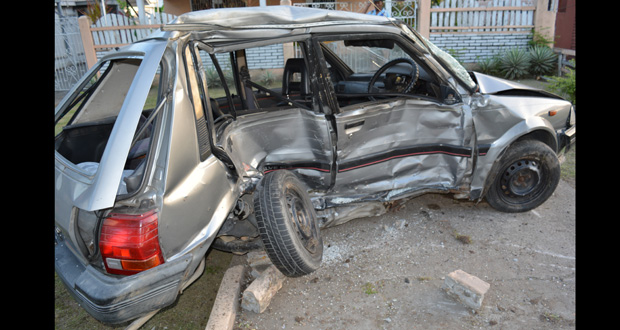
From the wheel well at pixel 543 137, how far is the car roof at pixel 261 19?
168cm

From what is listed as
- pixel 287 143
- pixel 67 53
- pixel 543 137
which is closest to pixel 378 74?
pixel 287 143

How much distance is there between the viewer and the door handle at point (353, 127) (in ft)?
9.82

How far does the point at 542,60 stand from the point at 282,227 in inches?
390

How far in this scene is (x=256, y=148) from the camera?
9.46ft

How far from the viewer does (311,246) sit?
2.79 metres

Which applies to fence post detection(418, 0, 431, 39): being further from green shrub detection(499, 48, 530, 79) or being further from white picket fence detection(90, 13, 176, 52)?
white picket fence detection(90, 13, 176, 52)

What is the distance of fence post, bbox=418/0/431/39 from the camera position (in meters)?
9.92

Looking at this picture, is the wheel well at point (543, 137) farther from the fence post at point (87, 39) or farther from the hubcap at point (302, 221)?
the fence post at point (87, 39)

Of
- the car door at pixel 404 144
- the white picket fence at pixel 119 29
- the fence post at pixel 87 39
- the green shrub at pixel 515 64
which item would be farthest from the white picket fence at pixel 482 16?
the fence post at pixel 87 39

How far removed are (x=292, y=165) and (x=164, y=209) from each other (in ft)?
4.10

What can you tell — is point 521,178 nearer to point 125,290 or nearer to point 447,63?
point 447,63
